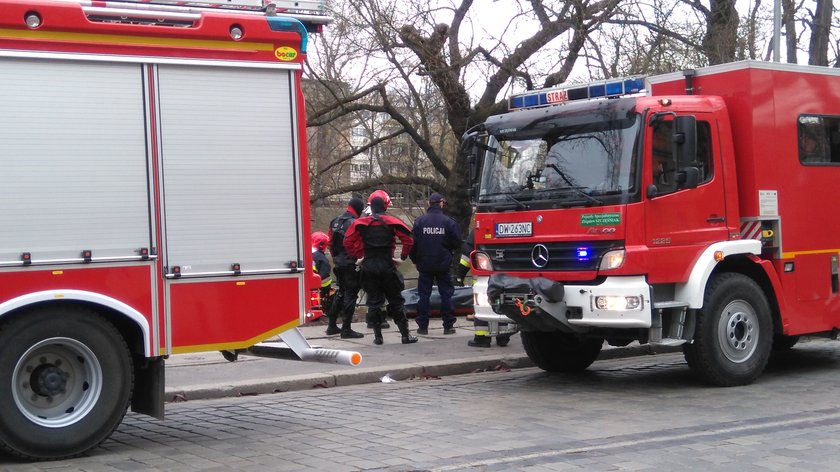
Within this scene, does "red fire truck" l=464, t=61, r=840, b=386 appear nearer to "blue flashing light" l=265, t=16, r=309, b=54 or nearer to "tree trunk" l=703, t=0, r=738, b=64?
"blue flashing light" l=265, t=16, r=309, b=54

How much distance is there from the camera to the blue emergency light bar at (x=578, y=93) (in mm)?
9359

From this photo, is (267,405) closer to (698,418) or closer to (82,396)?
(82,396)

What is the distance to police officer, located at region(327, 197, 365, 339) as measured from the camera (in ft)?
42.3

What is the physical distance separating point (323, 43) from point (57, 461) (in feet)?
44.5

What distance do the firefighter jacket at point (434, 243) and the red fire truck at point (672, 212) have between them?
249 cm

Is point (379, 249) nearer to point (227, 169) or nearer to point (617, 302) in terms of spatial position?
point (617, 302)

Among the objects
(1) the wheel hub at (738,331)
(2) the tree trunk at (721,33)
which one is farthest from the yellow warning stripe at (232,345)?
(2) the tree trunk at (721,33)

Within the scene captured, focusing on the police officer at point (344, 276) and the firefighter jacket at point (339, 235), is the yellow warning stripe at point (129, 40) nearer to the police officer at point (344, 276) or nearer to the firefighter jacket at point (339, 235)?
the police officer at point (344, 276)

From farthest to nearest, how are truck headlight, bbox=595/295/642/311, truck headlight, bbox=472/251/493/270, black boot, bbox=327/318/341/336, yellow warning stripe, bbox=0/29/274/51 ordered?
black boot, bbox=327/318/341/336 < truck headlight, bbox=472/251/493/270 < truck headlight, bbox=595/295/642/311 < yellow warning stripe, bbox=0/29/274/51

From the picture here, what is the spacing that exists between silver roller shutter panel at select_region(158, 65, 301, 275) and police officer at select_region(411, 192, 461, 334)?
17.5 feet

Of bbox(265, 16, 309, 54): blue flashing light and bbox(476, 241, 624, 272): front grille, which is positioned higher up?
bbox(265, 16, 309, 54): blue flashing light

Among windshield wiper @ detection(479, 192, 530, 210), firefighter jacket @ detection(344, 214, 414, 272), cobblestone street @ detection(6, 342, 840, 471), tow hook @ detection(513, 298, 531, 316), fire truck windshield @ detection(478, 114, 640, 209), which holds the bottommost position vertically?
cobblestone street @ detection(6, 342, 840, 471)

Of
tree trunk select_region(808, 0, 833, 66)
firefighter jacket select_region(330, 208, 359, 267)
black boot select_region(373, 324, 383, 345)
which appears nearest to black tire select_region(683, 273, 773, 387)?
black boot select_region(373, 324, 383, 345)

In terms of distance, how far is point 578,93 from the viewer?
31.8ft
